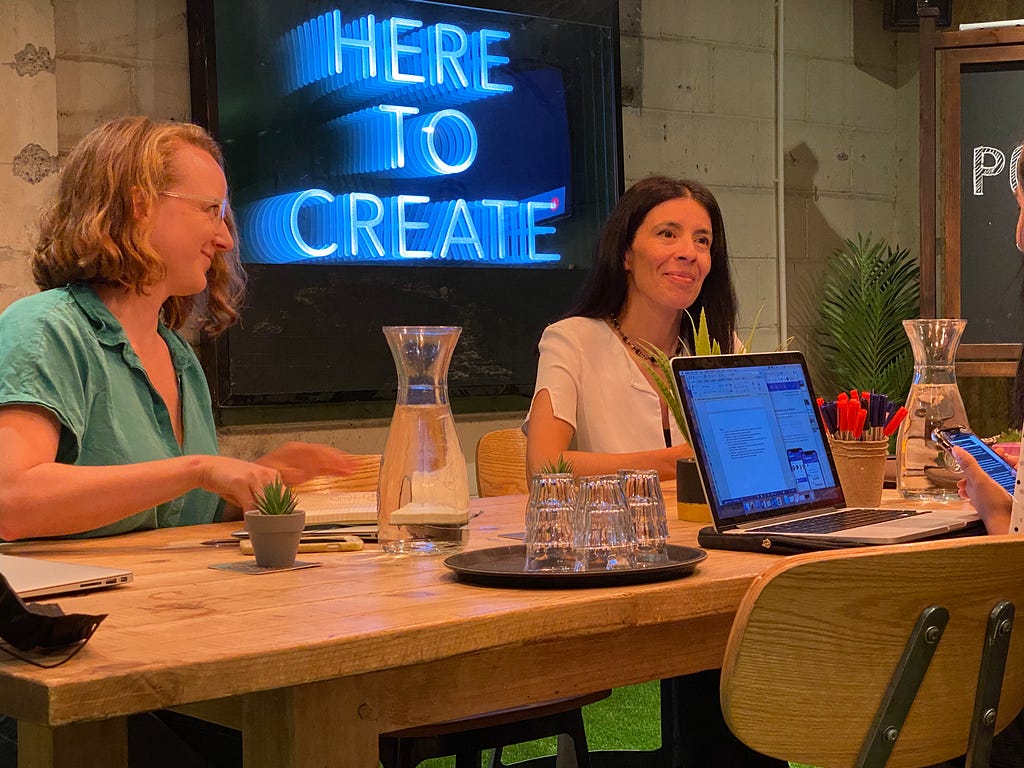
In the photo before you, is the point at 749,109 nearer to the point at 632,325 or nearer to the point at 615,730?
the point at 632,325

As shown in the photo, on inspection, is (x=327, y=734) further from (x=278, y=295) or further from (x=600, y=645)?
(x=278, y=295)

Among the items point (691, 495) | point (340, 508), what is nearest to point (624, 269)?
point (691, 495)

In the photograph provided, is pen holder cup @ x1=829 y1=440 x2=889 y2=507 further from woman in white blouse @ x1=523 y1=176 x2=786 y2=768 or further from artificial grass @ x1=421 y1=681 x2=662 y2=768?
artificial grass @ x1=421 y1=681 x2=662 y2=768

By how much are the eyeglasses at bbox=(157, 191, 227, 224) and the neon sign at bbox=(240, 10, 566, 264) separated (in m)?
1.60

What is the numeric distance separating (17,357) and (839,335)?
12.8 feet

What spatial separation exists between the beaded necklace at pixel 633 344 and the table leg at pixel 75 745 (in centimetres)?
155

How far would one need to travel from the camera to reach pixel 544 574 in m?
1.34

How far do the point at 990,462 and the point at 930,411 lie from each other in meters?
0.21

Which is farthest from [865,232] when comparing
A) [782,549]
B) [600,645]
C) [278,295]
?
[600,645]

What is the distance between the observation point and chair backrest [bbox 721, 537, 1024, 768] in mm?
1149

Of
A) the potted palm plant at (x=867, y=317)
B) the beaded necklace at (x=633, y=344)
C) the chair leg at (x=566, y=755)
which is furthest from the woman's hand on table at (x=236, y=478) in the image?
the potted palm plant at (x=867, y=317)

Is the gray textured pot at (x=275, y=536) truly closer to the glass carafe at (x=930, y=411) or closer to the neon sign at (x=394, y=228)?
the glass carafe at (x=930, y=411)

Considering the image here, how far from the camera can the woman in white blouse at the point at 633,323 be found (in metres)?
2.81

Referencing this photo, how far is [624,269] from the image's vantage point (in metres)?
2.98
